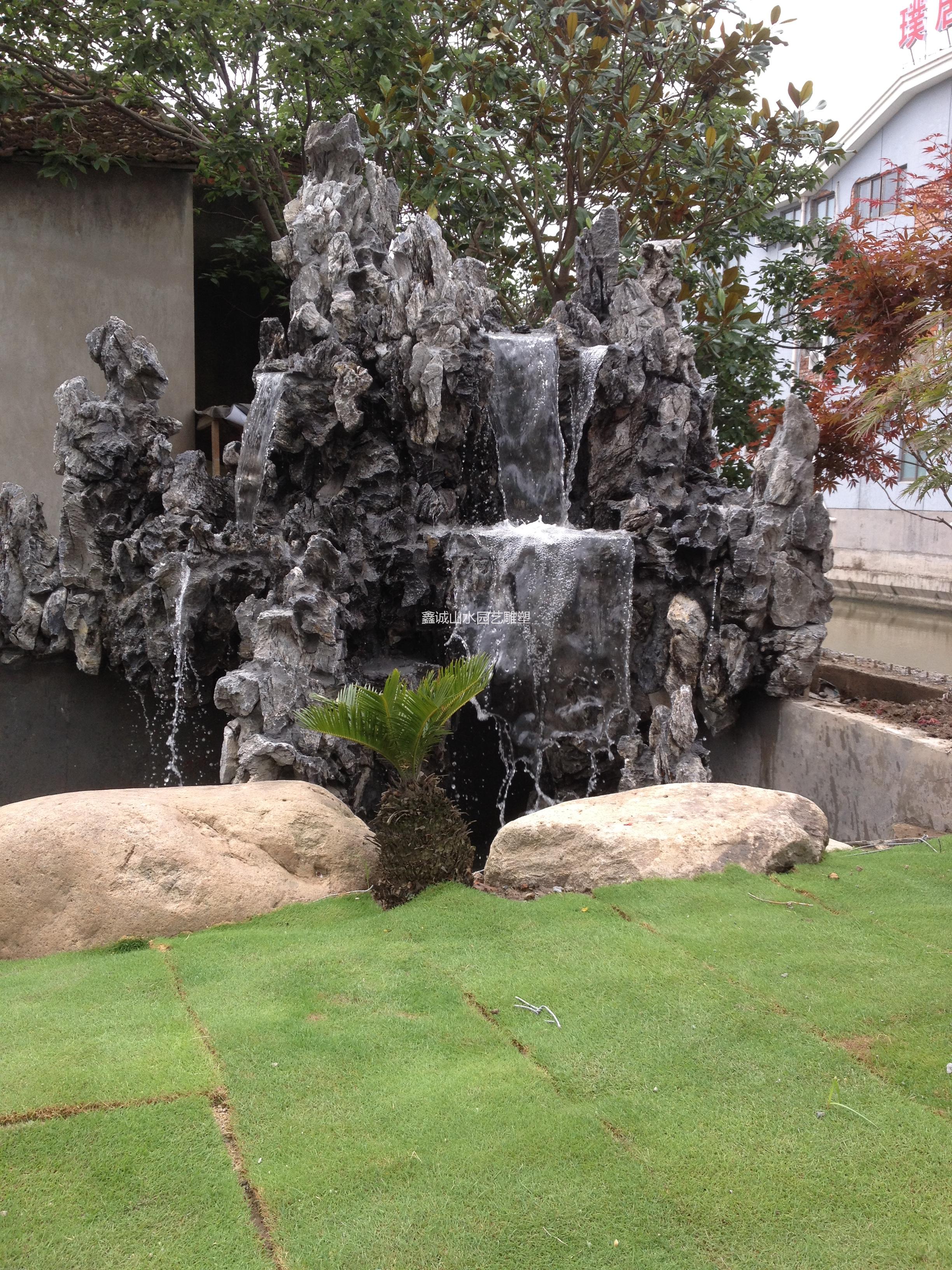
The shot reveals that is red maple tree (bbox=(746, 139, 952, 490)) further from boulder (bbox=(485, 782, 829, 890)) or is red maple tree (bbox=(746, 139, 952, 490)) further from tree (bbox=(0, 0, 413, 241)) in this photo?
tree (bbox=(0, 0, 413, 241))

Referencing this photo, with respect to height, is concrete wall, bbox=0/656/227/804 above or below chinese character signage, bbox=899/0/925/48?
below

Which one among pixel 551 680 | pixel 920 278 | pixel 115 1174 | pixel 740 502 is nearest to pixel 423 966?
pixel 115 1174

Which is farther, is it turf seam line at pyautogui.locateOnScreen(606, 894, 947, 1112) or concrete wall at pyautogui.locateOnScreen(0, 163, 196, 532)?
concrete wall at pyautogui.locateOnScreen(0, 163, 196, 532)

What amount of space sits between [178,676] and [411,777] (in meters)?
5.26

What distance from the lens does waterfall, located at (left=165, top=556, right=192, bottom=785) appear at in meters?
10.4

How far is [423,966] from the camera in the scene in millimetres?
5027

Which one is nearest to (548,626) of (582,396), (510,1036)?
(582,396)

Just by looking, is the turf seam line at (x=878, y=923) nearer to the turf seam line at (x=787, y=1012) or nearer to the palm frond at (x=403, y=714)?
the turf seam line at (x=787, y=1012)

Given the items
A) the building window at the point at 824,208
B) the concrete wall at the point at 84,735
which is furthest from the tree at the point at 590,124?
the building window at the point at 824,208

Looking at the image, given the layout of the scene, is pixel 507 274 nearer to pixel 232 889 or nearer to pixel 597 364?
pixel 597 364

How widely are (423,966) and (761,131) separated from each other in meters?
13.6

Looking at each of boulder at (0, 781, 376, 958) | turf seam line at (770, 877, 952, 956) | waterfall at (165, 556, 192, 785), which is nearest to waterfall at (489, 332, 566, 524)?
waterfall at (165, 556, 192, 785)

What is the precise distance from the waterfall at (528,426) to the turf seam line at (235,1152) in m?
7.33

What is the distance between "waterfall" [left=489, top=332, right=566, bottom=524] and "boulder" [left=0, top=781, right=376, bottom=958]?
5.18 m
